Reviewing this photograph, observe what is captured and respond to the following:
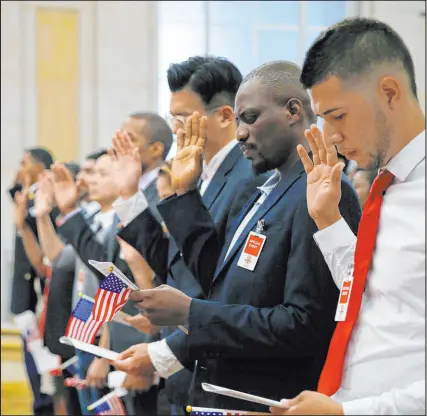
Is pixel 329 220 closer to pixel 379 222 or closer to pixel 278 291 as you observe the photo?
pixel 379 222

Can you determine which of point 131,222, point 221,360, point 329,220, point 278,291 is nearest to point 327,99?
point 329,220

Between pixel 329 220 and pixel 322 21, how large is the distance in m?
7.71

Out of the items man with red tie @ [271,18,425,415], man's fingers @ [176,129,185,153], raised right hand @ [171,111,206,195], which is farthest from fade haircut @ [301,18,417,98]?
man's fingers @ [176,129,185,153]

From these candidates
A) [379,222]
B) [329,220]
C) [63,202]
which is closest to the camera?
[379,222]

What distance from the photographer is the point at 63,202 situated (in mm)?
4438

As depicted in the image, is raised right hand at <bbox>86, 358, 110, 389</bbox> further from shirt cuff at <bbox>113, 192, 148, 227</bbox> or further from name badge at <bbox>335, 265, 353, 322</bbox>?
name badge at <bbox>335, 265, 353, 322</bbox>

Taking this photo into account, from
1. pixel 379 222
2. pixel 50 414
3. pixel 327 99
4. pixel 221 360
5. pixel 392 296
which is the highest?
pixel 327 99

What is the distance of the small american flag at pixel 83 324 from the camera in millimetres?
2520

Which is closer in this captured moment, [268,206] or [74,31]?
[268,206]

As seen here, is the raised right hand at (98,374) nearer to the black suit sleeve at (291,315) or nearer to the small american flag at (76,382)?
the small american flag at (76,382)

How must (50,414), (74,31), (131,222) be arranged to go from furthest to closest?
(74,31)
(50,414)
(131,222)

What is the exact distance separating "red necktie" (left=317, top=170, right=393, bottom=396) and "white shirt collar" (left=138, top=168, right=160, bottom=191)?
6.84ft

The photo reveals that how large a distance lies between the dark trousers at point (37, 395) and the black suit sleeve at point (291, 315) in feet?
10.8

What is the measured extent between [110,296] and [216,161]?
764 mm
